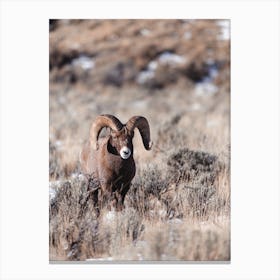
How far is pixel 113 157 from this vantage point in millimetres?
7344

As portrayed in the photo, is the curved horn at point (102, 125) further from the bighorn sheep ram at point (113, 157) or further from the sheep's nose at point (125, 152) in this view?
the sheep's nose at point (125, 152)

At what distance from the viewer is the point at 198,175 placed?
337 inches

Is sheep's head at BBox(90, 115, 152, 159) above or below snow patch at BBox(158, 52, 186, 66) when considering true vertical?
below

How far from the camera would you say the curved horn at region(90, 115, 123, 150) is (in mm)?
7250

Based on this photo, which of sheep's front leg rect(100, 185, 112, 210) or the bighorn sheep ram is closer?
the bighorn sheep ram

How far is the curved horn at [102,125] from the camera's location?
725 centimetres

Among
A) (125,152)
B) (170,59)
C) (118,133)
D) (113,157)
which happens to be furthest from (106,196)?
(170,59)

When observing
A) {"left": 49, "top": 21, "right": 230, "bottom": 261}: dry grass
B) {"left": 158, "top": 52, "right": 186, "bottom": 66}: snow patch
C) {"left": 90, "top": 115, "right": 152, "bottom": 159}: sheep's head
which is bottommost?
{"left": 49, "top": 21, "right": 230, "bottom": 261}: dry grass

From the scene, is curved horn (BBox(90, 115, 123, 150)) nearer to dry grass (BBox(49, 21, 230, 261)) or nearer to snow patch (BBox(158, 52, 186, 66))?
dry grass (BBox(49, 21, 230, 261))

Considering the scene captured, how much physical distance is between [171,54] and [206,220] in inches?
618

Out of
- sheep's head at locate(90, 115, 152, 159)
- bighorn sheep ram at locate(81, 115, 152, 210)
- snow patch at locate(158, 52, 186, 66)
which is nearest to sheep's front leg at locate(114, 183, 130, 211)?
bighorn sheep ram at locate(81, 115, 152, 210)

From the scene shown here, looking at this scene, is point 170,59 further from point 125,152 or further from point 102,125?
point 125,152
